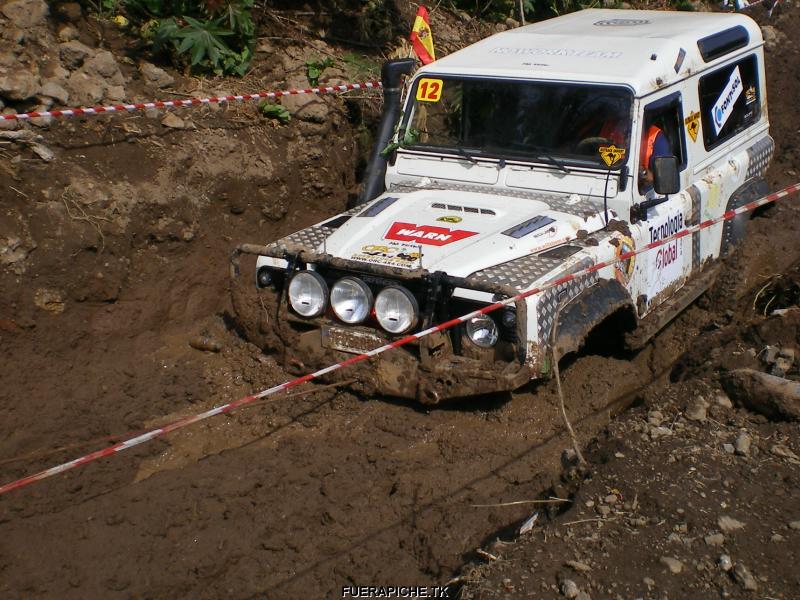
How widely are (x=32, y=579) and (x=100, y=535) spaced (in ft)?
1.22

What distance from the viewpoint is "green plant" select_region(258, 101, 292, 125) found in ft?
25.2

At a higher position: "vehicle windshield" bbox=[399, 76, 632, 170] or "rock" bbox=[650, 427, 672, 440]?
"vehicle windshield" bbox=[399, 76, 632, 170]

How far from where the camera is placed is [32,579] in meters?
3.97

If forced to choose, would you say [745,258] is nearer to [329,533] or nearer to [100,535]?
[329,533]

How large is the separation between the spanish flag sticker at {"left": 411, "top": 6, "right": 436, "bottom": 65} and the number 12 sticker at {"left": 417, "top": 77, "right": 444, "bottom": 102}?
1.38m

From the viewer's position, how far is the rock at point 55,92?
22.0 feet

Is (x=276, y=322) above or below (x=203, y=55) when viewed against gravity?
below

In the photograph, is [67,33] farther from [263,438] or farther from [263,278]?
[263,438]

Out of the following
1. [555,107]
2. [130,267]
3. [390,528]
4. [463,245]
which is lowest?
[390,528]

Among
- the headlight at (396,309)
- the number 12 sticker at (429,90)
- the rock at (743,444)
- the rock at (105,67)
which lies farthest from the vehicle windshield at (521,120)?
the rock at (105,67)

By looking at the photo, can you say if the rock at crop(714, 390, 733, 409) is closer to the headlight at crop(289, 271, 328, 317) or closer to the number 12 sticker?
the headlight at crop(289, 271, 328, 317)

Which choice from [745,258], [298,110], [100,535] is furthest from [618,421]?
[298,110]

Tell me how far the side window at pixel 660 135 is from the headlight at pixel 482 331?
1.45m

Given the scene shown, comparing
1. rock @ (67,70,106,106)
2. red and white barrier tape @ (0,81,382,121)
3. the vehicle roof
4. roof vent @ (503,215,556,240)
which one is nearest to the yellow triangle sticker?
the vehicle roof
